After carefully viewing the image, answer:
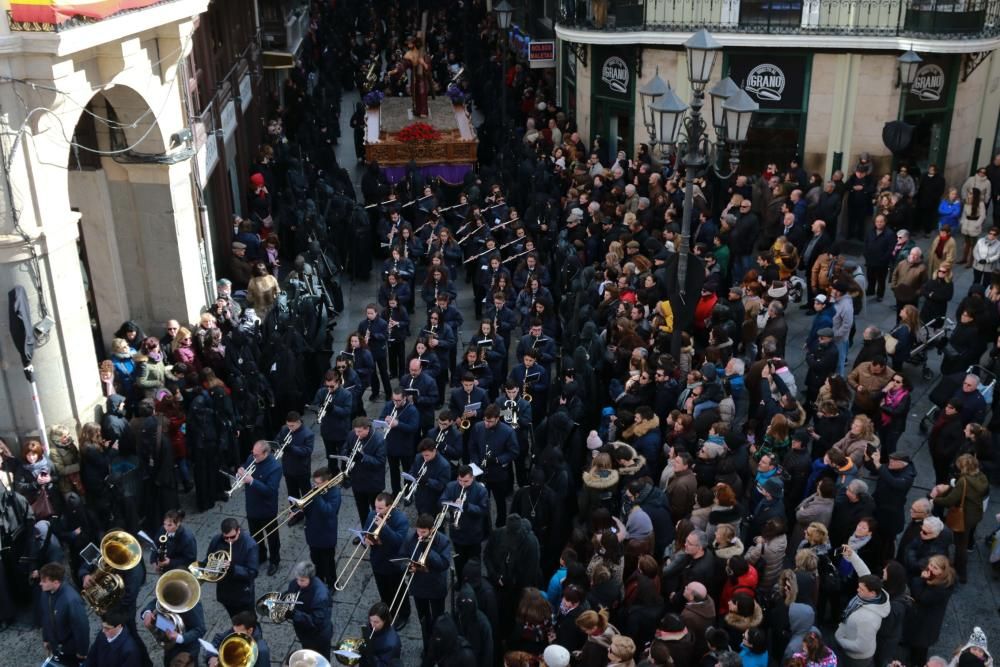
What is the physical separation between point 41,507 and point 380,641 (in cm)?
414

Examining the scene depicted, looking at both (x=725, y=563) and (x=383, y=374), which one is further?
(x=383, y=374)

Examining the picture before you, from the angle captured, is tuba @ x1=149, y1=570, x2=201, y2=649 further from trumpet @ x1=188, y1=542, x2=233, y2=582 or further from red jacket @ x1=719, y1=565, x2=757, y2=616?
red jacket @ x1=719, y1=565, x2=757, y2=616

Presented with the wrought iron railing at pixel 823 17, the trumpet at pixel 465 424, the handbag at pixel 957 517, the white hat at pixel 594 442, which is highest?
the wrought iron railing at pixel 823 17

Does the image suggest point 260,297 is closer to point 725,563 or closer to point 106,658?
point 106,658

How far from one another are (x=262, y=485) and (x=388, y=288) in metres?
4.88

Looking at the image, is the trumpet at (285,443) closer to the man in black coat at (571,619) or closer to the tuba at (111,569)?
the tuba at (111,569)

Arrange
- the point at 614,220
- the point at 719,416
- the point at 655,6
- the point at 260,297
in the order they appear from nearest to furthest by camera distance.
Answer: the point at 719,416
the point at 260,297
the point at 614,220
the point at 655,6

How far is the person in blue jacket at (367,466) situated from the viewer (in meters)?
10.8

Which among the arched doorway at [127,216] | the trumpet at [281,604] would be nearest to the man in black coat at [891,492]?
the trumpet at [281,604]

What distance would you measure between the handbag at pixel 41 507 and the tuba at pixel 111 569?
171cm

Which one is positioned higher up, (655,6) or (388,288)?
(655,6)

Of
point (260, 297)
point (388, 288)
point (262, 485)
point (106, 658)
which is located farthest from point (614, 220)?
point (106, 658)

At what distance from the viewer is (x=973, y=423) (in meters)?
10.7

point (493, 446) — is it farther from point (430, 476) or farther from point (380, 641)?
point (380, 641)
